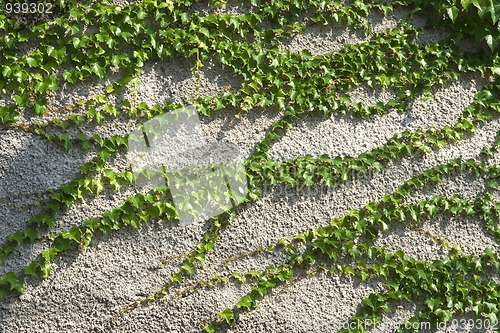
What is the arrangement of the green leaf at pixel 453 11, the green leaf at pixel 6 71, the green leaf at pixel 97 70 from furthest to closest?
the green leaf at pixel 453 11
the green leaf at pixel 97 70
the green leaf at pixel 6 71

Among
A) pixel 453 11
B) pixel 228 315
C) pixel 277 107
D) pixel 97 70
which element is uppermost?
pixel 453 11

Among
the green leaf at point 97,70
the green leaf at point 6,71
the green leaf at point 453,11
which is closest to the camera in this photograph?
the green leaf at point 6,71

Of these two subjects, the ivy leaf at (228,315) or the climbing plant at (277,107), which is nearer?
the climbing plant at (277,107)

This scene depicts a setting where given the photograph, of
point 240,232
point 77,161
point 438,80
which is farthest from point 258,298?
point 438,80

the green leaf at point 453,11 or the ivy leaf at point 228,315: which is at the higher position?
the green leaf at point 453,11

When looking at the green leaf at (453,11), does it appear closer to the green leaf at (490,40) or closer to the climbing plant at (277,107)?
the climbing plant at (277,107)

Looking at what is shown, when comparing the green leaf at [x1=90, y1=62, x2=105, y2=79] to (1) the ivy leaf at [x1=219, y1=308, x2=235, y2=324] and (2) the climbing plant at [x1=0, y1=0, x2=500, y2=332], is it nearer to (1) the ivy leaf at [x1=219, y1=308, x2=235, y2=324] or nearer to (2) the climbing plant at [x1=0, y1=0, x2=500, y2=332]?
(2) the climbing plant at [x1=0, y1=0, x2=500, y2=332]

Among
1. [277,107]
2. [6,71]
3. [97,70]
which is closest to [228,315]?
[277,107]

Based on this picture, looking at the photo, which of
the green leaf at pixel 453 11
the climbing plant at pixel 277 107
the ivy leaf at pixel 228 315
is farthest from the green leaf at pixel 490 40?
the ivy leaf at pixel 228 315

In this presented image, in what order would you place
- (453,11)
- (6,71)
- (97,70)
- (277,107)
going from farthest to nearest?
1. (453,11)
2. (277,107)
3. (97,70)
4. (6,71)

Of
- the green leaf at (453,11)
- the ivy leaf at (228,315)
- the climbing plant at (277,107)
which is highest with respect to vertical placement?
the green leaf at (453,11)

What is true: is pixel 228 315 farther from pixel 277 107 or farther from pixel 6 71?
pixel 6 71
